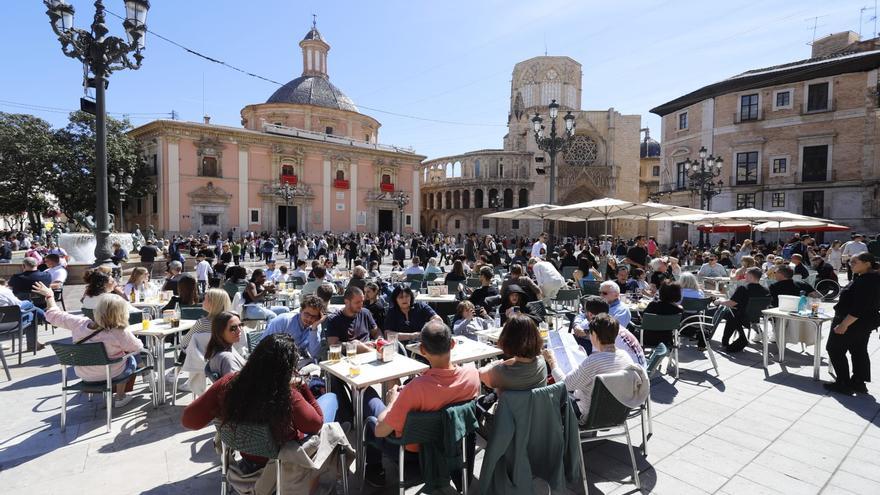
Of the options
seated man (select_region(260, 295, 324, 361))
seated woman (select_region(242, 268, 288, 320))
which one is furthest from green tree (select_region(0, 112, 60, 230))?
seated man (select_region(260, 295, 324, 361))

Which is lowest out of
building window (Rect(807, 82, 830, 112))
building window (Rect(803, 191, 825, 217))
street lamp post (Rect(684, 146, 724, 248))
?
building window (Rect(803, 191, 825, 217))

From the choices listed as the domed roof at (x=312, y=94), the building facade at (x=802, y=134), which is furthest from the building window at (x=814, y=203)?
the domed roof at (x=312, y=94)

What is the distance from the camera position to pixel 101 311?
414 cm

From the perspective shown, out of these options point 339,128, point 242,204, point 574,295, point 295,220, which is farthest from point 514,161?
point 574,295

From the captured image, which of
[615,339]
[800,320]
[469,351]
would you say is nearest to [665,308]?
[800,320]

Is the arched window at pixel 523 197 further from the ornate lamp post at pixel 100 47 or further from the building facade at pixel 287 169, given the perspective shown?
the ornate lamp post at pixel 100 47

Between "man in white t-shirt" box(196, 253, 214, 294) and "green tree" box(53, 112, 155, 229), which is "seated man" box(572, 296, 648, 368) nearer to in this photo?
"man in white t-shirt" box(196, 253, 214, 294)

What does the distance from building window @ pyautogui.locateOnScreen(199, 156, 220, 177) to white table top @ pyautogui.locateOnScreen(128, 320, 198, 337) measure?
95.5 ft

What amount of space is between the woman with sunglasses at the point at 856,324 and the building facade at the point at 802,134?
78.8 ft

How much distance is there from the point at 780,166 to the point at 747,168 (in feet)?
5.24

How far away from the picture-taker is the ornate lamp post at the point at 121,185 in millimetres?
21538

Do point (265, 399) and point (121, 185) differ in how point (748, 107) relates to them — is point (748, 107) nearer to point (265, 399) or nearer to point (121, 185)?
point (265, 399)

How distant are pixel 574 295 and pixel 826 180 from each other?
81.3ft

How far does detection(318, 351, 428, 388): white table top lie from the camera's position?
3.21 metres
